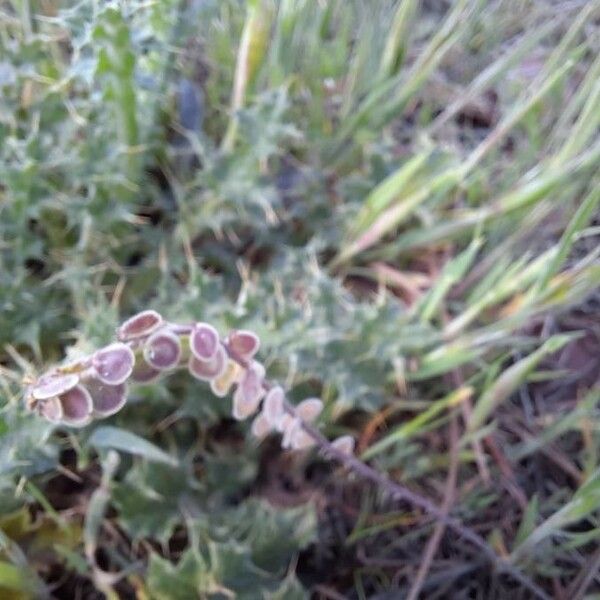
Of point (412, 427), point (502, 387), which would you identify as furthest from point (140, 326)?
point (502, 387)

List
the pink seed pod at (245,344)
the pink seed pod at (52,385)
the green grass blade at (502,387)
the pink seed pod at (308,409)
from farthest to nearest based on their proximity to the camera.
Answer: the green grass blade at (502,387) → the pink seed pod at (308,409) → the pink seed pod at (245,344) → the pink seed pod at (52,385)

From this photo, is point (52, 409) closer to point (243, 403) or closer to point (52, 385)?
point (52, 385)

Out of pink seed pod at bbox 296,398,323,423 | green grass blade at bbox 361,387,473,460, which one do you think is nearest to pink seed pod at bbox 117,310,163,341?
pink seed pod at bbox 296,398,323,423

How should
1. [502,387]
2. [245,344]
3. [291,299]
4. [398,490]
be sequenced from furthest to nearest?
[291,299] < [502,387] < [398,490] < [245,344]

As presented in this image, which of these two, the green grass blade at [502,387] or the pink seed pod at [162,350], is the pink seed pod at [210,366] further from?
the green grass blade at [502,387]

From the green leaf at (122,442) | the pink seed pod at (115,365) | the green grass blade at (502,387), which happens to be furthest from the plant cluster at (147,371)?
the green grass blade at (502,387)

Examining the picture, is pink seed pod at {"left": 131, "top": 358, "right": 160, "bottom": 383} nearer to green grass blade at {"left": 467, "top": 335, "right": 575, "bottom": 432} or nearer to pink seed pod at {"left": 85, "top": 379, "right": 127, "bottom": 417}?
pink seed pod at {"left": 85, "top": 379, "right": 127, "bottom": 417}
